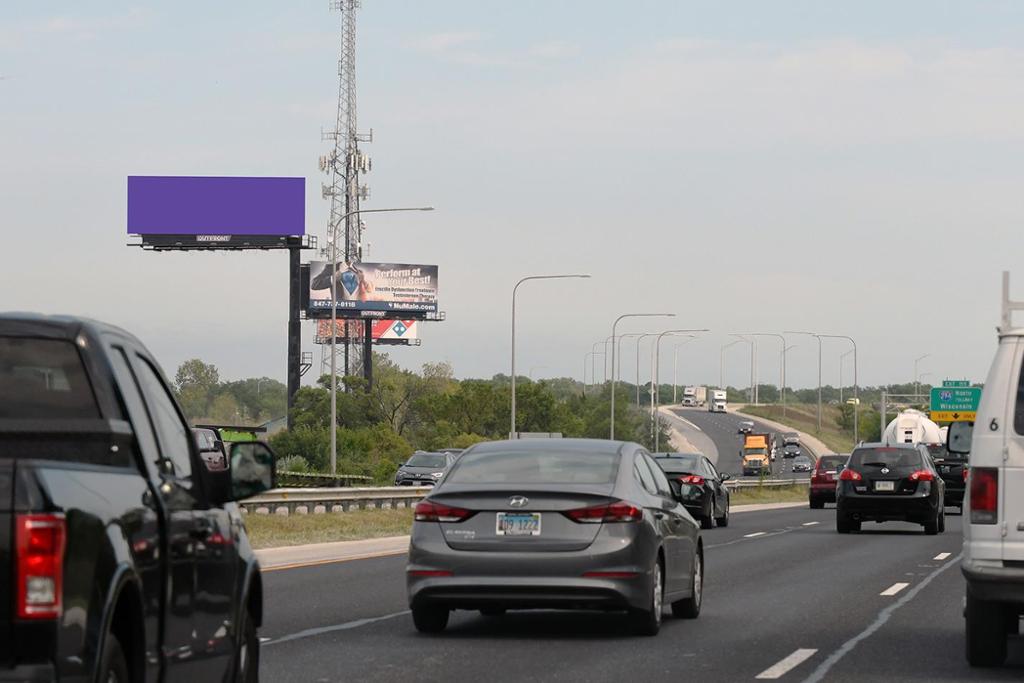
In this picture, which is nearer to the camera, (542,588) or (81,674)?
(81,674)

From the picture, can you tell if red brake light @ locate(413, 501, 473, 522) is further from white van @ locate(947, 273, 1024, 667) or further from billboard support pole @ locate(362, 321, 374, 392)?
billboard support pole @ locate(362, 321, 374, 392)

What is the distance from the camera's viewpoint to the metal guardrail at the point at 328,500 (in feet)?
117

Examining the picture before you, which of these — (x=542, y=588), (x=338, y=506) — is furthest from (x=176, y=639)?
(x=338, y=506)

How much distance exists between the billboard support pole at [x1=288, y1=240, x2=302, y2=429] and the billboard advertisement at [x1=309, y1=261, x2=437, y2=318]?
21.9ft

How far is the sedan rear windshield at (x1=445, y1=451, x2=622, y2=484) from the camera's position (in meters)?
14.4

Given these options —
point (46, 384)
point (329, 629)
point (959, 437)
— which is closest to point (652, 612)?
point (329, 629)

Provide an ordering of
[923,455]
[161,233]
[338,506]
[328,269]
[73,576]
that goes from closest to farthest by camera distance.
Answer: [73,576], [923,455], [338,506], [161,233], [328,269]

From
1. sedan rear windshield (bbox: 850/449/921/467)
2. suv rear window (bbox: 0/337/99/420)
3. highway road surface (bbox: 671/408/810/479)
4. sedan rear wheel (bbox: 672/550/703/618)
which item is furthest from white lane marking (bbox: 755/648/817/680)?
highway road surface (bbox: 671/408/810/479)

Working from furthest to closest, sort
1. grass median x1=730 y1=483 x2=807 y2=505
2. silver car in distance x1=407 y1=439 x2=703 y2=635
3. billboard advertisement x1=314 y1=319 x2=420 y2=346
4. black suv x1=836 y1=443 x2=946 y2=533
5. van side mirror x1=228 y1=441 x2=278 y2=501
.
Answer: billboard advertisement x1=314 y1=319 x2=420 y2=346, grass median x1=730 y1=483 x2=807 y2=505, black suv x1=836 y1=443 x2=946 y2=533, silver car in distance x1=407 y1=439 x2=703 y2=635, van side mirror x1=228 y1=441 x2=278 y2=501

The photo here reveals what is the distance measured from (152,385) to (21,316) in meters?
0.83

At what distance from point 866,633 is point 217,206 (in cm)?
9411

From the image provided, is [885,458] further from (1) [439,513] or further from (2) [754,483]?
(2) [754,483]

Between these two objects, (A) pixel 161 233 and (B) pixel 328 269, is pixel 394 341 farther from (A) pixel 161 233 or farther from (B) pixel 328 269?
(A) pixel 161 233

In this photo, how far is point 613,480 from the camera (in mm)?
14305
